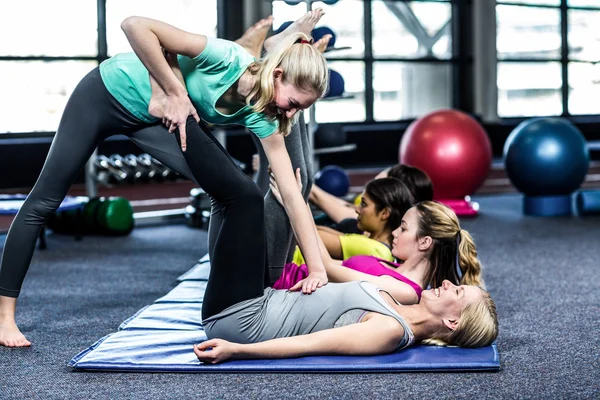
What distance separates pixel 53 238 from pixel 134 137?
10.0 ft

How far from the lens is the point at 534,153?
18.7 ft

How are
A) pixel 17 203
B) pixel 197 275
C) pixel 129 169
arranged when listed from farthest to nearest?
pixel 129 169 → pixel 17 203 → pixel 197 275

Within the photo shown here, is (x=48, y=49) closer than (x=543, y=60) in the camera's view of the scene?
Yes

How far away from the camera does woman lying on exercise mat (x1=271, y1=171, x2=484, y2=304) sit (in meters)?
2.53

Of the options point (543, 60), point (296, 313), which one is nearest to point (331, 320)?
point (296, 313)

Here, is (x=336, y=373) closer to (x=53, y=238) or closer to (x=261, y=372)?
(x=261, y=372)

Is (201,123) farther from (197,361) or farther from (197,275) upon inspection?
(197,275)

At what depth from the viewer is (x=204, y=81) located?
7.56 ft

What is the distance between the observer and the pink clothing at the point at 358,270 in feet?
8.27

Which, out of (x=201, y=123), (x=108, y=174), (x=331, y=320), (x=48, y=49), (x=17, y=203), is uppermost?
(x=48, y=49)

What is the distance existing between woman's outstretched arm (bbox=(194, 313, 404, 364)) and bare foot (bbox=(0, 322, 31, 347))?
0.69m

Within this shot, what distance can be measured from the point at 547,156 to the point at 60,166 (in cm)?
410

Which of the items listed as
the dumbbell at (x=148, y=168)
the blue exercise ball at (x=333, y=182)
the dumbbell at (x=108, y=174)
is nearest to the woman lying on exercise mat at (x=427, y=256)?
the blue exercise ball at (x=333, y=182)

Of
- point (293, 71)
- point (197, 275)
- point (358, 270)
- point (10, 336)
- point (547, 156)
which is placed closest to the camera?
point (293, 71)
